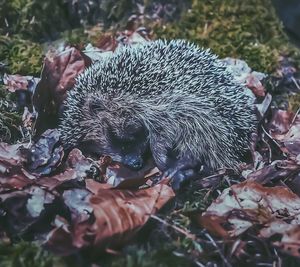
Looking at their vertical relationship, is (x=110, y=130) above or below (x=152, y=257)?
above

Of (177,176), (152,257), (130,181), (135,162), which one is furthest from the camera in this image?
(135,162)

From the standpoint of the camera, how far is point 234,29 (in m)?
5.66

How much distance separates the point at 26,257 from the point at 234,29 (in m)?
3.32

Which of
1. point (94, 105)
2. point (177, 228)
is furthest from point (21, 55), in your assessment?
point (177, 228)

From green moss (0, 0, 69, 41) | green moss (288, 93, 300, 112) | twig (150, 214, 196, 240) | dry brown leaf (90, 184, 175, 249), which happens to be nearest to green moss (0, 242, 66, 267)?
dry brown leaf (90, 184, 175, 249)

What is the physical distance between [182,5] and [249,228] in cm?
313

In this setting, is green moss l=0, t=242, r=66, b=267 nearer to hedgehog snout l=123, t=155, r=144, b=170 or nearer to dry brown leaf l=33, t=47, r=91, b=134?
hedgehog snout l=123, t=155, r=144, b=170

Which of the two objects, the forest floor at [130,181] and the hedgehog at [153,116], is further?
the hedgehog at [153,116]

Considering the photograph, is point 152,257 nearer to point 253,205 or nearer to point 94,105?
point 253,205

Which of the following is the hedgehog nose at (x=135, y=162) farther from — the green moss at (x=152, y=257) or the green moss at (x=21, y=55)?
the green moss at (x=21, y=55)

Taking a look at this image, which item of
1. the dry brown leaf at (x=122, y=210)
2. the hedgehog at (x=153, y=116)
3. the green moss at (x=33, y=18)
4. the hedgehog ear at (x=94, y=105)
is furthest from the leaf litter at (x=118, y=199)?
the green moss at (x=33, y=18)

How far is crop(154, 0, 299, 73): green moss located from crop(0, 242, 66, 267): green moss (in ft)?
9.62

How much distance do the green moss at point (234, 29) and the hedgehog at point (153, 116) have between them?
4.63 feet

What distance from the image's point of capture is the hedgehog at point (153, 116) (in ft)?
13.3
